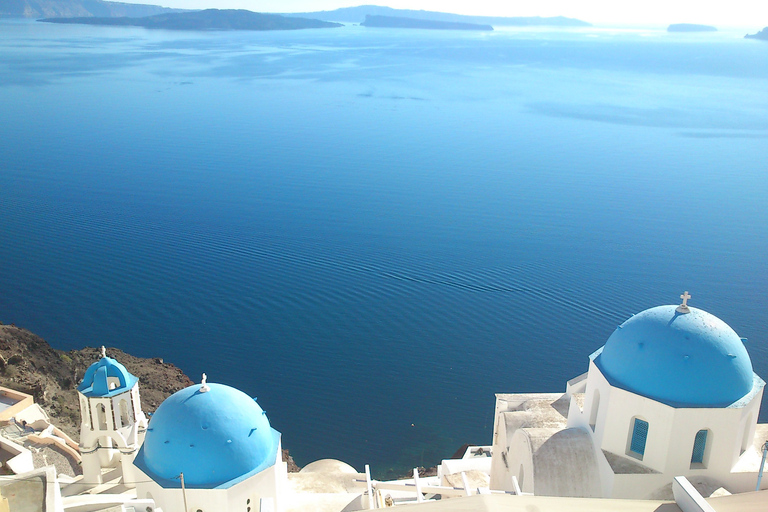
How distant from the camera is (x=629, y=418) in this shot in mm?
15750

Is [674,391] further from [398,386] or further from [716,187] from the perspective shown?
[716,187]

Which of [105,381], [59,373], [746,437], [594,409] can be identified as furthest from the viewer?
[59,373]

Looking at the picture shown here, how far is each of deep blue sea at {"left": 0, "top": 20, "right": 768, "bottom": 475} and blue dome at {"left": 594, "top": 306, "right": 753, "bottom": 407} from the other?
13.6 m

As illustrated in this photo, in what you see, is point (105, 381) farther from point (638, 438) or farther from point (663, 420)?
point (663, 420)

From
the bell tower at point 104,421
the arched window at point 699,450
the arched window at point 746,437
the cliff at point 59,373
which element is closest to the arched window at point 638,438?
the arched window at point 699,450

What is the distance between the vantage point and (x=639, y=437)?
1591cm

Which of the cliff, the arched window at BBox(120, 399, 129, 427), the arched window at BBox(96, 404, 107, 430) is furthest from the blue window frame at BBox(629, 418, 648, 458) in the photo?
the cliff

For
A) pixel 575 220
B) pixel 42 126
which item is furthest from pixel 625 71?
pixel 42 126

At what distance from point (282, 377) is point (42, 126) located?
52.3 meters

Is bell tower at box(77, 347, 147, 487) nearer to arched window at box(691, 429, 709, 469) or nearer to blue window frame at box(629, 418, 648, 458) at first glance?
blue window frame at box(629, 418, 648, 458)

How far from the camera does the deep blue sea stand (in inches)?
1265

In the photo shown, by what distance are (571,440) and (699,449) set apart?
9.84 ft

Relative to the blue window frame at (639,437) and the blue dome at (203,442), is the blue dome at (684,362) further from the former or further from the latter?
the blue dome at (203,442)

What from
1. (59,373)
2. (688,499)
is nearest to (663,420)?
(688,499)
